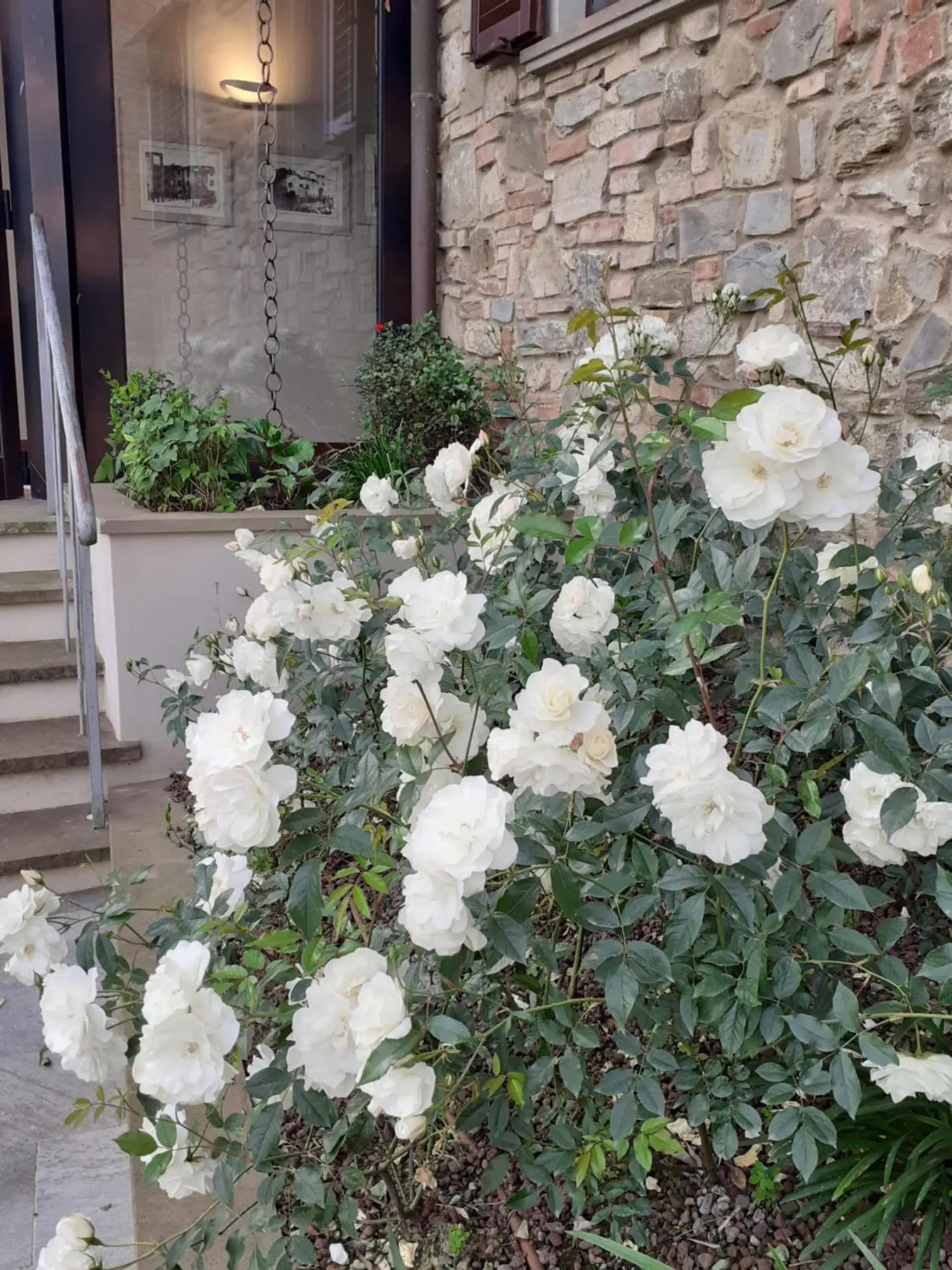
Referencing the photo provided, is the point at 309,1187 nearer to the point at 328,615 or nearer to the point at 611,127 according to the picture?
the point at 328,615

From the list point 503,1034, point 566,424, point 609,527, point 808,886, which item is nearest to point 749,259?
point 566,424

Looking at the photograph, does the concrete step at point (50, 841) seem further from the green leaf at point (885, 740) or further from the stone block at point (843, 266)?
the stone block at point (843, 266)

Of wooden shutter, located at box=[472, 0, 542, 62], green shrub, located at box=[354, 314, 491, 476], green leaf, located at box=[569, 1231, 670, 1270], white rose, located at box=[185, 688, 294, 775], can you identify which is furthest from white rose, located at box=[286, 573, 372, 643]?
wooden shutter, located at box=[472, 0, 542, 62]

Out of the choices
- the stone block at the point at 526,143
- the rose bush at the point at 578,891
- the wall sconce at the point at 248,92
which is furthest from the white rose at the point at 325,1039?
the wall sconce at the point at 248,92

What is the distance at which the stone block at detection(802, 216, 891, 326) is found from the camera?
7.31 feet

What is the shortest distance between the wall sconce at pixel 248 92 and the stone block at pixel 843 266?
2656 mm

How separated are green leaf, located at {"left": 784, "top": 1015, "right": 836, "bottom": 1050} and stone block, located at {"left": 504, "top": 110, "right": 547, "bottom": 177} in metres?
3.15

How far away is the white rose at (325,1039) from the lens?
38.1 inches

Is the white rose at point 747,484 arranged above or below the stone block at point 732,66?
below

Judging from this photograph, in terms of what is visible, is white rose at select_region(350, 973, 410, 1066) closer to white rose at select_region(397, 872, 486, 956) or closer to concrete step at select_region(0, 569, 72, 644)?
white rose at select_region(397, 872, 486, 956)

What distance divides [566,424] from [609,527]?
69cm

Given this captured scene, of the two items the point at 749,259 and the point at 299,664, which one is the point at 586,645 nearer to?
the point at 299,664

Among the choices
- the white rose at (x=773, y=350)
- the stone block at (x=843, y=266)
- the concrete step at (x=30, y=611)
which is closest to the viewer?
the white rose at (x=773, y=350)

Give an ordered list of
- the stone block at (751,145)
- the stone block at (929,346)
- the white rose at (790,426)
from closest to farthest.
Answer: the white rose at (790,426) < the stone block at (929,346) < the stone block at (751,145)
